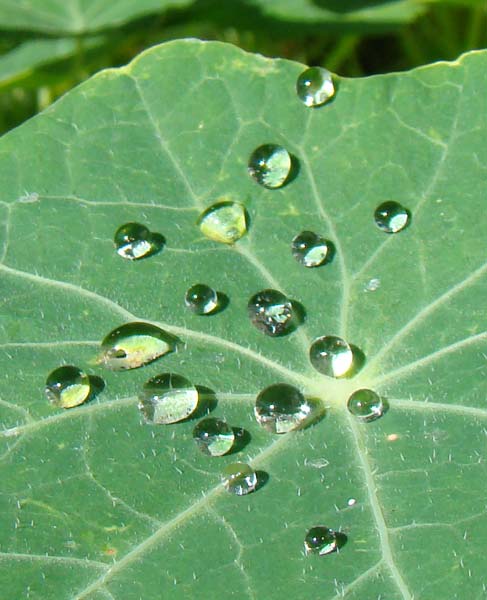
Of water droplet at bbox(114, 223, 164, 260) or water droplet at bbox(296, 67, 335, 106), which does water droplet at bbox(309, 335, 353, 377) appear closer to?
water droplet at bbox(114, 223, 164, 260)

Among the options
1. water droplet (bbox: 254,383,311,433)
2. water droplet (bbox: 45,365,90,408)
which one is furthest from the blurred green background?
water droplet (bbox: 254,383,311,433)

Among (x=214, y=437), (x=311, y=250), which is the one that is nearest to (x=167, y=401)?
(x=214, y=437)

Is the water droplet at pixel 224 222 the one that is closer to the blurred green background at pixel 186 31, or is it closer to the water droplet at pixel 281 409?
the water droplet at pixel 281 409

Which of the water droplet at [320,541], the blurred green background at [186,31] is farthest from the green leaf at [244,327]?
the blurred green background at [186,31]

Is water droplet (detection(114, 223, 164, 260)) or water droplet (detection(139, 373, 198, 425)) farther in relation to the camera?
water droplet (detection(114, 223, 164, 260))

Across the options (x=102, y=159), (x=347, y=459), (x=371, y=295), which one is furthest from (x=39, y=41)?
(x=347, y=459)

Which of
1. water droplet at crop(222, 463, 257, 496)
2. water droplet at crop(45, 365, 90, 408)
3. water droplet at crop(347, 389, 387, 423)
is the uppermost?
water droplet at crop(45, 365, 90, 408)

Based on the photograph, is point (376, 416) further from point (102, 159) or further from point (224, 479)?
point (102, 159)
